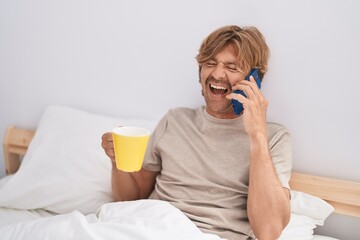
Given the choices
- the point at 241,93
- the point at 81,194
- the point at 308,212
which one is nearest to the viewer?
the point at 241,93

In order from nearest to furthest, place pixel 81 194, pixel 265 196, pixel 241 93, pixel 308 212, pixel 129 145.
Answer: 1. pixel 129 145
2. pixel 265 196
3. pixel 241 93
4. pixel 308 212
5. pixel 81 194

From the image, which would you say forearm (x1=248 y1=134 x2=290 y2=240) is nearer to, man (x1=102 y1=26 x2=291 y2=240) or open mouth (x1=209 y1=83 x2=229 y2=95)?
man (x1=102 y1=26 x2=291 y2=240)

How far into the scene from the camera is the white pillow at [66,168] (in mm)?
1514

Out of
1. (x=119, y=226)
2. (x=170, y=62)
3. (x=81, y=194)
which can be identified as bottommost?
(x=81, y=194)

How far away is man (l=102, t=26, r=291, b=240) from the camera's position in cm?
116

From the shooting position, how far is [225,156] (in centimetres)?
128

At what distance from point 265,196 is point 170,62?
0.70m

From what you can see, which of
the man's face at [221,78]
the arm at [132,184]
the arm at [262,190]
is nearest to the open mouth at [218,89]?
the man's face at [221,78]

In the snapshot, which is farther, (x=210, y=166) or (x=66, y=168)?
(x=66, y=168)

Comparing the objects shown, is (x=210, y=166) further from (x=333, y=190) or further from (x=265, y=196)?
(x=333, y=190)

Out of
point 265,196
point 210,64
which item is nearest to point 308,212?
point 265,196

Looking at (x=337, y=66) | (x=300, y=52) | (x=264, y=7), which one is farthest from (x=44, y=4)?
(x=337, y=66)

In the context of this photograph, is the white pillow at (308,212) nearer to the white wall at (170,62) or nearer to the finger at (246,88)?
the white wall at (170,62)

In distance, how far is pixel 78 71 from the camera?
1.79m
